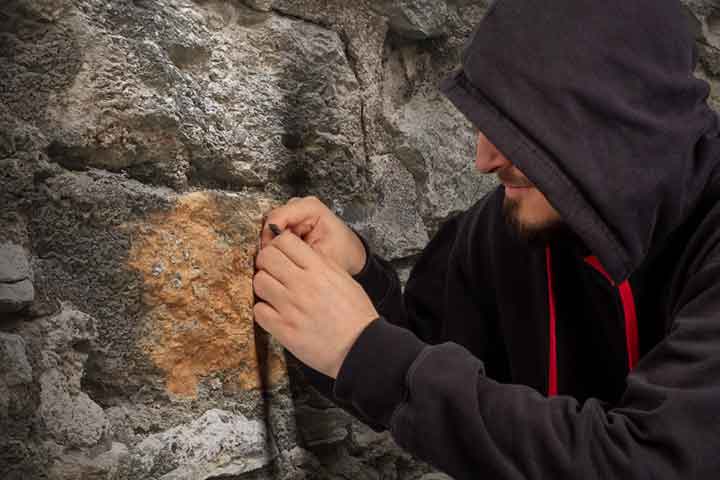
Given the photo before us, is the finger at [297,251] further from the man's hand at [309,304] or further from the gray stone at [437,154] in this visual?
the gray stone at [437,154]

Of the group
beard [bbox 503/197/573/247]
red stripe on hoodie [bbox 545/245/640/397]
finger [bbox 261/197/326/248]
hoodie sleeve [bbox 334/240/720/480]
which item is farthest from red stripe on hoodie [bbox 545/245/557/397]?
finger [bbox 261/197/326/248]

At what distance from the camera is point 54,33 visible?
0.88 metres

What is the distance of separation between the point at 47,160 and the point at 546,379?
0.77 metres

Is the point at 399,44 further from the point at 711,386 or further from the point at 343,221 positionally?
the point at 711,386

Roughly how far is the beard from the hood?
12cm

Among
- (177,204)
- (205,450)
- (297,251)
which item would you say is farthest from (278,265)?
(205,450)

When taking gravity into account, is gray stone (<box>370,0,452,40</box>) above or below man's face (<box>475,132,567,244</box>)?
above

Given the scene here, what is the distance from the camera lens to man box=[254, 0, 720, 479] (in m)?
0.83

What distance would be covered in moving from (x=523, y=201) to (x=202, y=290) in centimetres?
44

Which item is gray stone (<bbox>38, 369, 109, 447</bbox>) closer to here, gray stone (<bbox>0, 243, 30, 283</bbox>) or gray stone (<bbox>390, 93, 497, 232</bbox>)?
gray stone (<bbox>0, 243, 30, 283</bbox>)

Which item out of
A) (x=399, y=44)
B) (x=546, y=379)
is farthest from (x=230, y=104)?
(x=546, y=379)

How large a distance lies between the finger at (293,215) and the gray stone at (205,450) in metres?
0.25

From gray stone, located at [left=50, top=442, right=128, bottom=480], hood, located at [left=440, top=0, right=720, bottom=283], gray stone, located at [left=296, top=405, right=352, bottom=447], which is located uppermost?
hood, located at [left=440, top=0, right=720, bottom=283]

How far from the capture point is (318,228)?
110 cm
